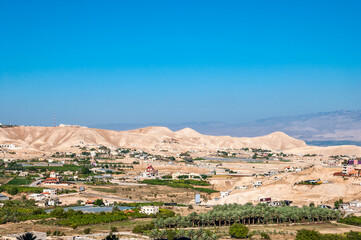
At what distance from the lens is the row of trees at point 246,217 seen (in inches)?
1613

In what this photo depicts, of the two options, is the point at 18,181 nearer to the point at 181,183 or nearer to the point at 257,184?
the point at 181,183

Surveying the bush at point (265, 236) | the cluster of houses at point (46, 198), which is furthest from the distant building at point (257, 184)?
the bush at point (265, 236)

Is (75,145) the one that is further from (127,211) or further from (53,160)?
(127,211)

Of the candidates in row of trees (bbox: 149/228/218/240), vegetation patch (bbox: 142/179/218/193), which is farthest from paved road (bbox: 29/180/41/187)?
row of trees (bbox: 149/228/218/240)

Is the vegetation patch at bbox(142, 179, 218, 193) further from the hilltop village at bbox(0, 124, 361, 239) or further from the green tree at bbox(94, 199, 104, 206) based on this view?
the green tree at bbox(94, 199, 104, 206)

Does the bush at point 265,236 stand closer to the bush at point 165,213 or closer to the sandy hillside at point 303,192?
the bush at point 165,213

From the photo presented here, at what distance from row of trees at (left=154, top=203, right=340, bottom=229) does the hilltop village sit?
0.30 feet

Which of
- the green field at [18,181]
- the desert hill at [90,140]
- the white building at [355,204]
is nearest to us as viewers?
the white building at [355,204]

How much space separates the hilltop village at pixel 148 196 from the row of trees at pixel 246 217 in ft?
0.30

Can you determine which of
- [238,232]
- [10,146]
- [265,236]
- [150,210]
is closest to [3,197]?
[150,210]

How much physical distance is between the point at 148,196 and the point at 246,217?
20459mm

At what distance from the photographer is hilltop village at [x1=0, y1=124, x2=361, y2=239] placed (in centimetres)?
4075

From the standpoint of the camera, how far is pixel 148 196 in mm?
61156

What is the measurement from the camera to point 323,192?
57.1 meters
